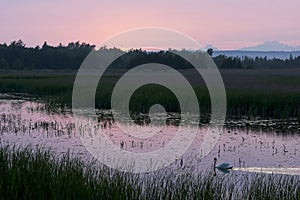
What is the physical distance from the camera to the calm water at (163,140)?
11.3m

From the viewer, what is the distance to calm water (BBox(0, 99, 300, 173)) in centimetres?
1130

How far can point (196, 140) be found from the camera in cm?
1408

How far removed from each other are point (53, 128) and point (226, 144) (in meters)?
5.71

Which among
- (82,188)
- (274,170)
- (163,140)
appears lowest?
(274,170)

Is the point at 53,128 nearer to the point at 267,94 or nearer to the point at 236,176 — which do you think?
the point at 236,176

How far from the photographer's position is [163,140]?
46.0 ft

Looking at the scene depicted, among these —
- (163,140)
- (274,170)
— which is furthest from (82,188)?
(163,140)

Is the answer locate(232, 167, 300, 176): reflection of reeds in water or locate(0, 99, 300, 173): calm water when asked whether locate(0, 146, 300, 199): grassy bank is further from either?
locate(232, 167, 300, 176): reflection of reeds in water

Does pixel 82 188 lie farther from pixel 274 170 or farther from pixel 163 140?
pixel 163 140

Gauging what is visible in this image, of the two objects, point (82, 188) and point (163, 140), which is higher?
point (82, 188)

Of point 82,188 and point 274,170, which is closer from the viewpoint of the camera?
point 82,188

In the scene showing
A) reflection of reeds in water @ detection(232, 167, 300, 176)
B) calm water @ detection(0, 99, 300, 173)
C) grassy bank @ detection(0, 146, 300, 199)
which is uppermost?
grassy bank @ detection(0, 146, 300, 199)

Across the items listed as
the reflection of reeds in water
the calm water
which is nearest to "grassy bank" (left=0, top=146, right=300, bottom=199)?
the calm water

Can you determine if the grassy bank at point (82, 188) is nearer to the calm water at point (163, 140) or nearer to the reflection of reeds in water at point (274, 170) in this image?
the calm water at point (163, 140)
